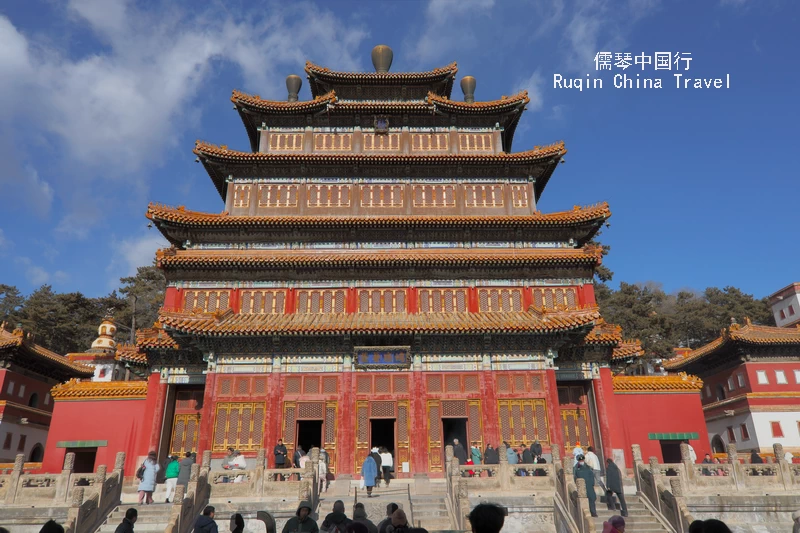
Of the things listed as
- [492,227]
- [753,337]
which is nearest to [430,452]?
[492,227]

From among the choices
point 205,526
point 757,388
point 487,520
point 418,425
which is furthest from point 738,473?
point 757,388

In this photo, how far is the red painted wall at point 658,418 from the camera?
83.4ft

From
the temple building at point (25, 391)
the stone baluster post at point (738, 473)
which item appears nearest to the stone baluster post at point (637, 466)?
the stone baluster post at point (738, 473)

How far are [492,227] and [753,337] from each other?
71.4 ft

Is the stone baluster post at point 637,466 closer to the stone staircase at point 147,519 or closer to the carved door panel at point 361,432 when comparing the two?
the carved door panel at point 361,432

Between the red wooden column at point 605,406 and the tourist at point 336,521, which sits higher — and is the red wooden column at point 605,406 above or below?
above

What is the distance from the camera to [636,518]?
53.0 feet

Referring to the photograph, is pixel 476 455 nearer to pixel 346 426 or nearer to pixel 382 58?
pixel 346 426

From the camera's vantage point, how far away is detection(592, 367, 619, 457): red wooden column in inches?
925

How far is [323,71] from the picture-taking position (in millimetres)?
32750

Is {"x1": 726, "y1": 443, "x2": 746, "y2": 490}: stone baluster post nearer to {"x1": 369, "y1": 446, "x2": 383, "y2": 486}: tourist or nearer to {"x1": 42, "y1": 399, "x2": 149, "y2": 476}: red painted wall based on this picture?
{"x1": 369, "y1": 446, "x2": 383, "y2": 486}: tourist

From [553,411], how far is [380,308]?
8979 millimetres

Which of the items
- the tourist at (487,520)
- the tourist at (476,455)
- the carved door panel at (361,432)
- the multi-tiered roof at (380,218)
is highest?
the multi-tiered roof at (380,218)

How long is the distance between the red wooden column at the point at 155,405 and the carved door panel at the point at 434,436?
11.5 m
